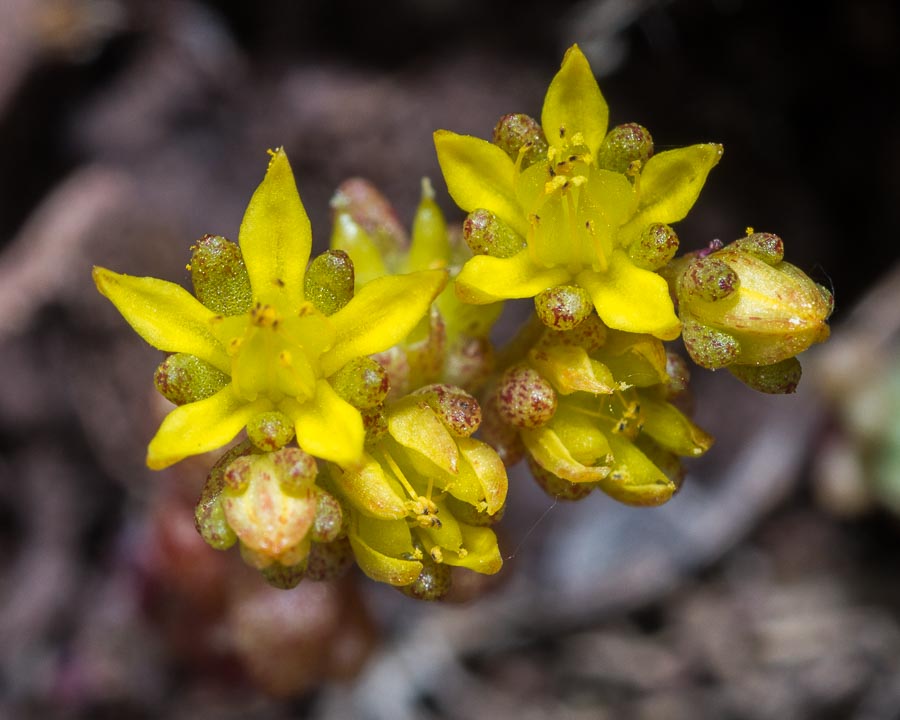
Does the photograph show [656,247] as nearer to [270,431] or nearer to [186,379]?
[270,431]

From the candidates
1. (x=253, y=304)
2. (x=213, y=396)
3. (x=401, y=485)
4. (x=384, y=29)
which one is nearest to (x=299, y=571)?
(x=401, y=485)

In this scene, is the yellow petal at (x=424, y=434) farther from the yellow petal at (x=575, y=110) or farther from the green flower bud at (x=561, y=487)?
the yellow petal at (x=575, y=110)

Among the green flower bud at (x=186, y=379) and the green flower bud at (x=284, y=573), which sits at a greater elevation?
the green flower bud at (x=186, y=379)

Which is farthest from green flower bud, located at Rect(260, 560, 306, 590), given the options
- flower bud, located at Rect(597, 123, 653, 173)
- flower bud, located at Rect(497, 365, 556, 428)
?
flower bud, located at Rect(597, 123, 653, 173)

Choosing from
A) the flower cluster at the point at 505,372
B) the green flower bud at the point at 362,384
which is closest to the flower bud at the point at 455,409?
the flower cluster at the point at 505,372

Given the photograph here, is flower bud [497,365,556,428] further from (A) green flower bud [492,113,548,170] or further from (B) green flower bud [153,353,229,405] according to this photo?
(B) green flower bud [153,353,229,405]

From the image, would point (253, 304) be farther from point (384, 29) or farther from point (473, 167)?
point (384, 29)
